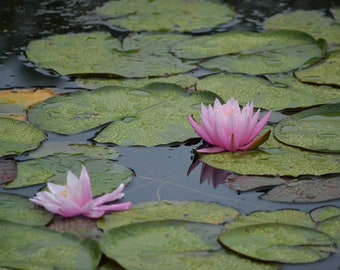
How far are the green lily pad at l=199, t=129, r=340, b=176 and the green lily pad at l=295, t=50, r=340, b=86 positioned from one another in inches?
24.6

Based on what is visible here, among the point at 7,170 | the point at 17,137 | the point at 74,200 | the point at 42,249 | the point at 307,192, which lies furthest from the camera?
the point at 17,137

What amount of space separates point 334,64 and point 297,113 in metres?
0.59

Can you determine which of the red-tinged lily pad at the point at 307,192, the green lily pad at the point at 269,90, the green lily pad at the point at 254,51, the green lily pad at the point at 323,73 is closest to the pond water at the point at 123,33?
the red-tinged lily pad at the point at 307,192

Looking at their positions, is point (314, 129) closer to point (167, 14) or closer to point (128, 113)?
point (128, 113)

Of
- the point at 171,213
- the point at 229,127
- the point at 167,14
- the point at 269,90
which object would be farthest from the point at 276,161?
the point at 167,14

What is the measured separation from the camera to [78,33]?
3873mm

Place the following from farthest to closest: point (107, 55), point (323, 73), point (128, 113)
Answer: point (107, 55) < point (323, 73) < point (128, 113)

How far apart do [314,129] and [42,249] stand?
1.15m

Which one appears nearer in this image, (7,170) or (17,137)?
(7,170)

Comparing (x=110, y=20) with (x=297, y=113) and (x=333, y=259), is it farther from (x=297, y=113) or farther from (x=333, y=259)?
(x=333, y=259)

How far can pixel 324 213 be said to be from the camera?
7.54 feet

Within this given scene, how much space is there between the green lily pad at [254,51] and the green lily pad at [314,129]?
476mm

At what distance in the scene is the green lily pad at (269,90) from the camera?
10.1ft

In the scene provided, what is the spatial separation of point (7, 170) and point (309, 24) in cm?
202
